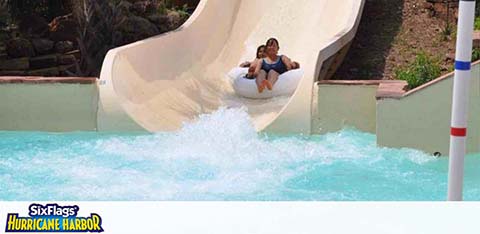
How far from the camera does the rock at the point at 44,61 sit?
1038cm

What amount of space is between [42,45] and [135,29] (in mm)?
1371

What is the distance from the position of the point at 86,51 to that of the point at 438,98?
18.1ft

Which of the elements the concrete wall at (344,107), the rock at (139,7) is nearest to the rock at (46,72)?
the rock at (139,7)

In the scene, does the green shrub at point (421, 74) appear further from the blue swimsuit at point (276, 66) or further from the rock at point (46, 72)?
the rock at point (46, 72)

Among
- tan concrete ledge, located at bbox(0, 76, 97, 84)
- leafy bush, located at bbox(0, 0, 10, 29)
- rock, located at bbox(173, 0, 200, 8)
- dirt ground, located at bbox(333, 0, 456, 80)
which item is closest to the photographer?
tan concrete ledge, located at bbox(0, 76, 97, 84)

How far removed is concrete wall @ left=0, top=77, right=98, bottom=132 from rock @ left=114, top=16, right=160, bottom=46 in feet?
10.4

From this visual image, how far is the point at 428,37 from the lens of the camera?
9.90 meters

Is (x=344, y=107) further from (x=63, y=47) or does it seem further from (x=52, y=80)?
(x=63, y=47)

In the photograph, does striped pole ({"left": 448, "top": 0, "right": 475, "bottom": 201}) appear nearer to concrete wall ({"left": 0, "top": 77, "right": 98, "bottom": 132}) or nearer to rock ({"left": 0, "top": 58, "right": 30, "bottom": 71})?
concrete wall ({"left": 0, "top": 77, "right": 98, "bottom": 132})

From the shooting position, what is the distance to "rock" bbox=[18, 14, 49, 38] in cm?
1116

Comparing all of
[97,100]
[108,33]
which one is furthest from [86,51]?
[97,100]

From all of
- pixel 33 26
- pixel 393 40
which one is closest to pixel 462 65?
pixel 393 40

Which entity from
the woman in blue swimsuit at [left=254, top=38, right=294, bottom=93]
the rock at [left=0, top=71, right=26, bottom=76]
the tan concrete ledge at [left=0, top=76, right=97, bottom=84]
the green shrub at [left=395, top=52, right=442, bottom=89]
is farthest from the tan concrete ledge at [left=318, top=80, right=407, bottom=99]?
the rock at [left=0, top=71, right=26, bottom=76]
